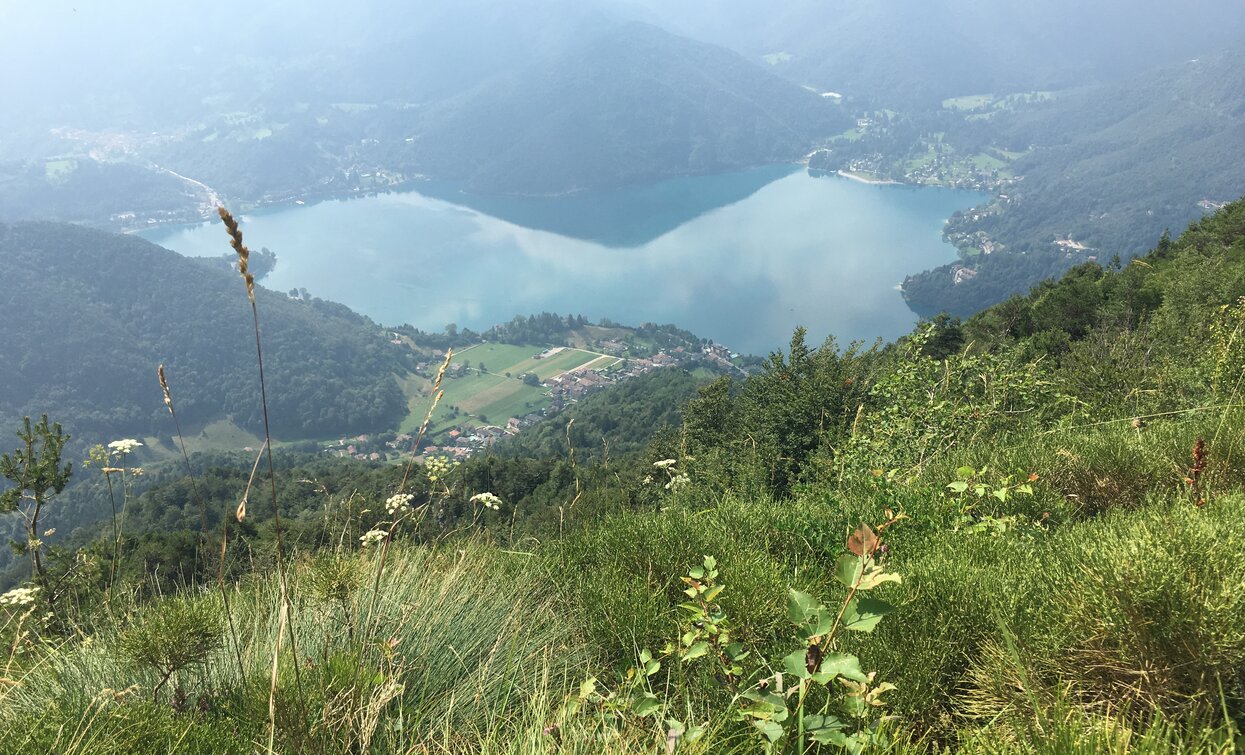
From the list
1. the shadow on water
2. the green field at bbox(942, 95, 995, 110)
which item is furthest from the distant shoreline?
the green field at bbox(942, 95, 995, 110)

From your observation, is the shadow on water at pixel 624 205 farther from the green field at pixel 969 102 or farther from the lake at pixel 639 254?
the green field at pixel 969 102

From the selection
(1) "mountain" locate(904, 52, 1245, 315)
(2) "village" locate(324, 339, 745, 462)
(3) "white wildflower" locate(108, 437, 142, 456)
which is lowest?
(2) "village" locate(324, 339, 745, 462)

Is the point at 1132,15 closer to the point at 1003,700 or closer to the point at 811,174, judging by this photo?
the point at 811,174

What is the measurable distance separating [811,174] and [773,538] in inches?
5522

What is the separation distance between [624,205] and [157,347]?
77.2 meters

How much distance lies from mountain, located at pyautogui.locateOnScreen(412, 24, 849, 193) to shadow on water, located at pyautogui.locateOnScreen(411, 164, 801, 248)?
19.8 ft

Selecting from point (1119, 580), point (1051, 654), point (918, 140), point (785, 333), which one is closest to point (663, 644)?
A: point (1051, 654)

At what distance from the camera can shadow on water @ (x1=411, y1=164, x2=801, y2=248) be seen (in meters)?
106

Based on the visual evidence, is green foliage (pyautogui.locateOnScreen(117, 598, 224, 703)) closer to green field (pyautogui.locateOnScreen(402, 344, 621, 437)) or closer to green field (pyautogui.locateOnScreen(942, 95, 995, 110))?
green field (pyautogui.locateOnScreen(402, 344, 621, 437))

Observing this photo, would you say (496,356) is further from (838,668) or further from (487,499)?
(838,668)

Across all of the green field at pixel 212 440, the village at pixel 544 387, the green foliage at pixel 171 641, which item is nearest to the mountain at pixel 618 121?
the village at pixel 544 387

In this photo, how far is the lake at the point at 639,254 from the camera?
74.9 metres

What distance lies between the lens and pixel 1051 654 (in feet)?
3.97

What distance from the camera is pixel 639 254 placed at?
95.6m
